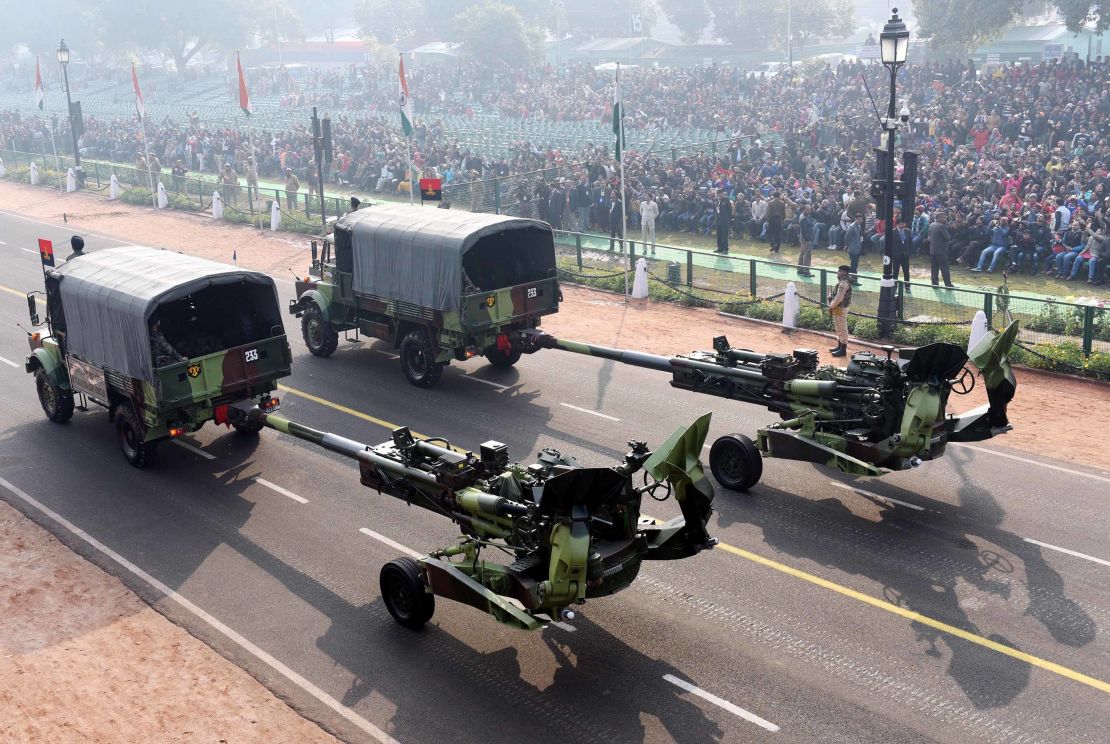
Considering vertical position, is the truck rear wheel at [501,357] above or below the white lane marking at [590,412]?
above

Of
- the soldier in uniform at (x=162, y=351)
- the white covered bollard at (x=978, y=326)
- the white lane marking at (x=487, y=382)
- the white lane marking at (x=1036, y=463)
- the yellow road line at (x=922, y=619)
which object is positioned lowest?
the yellow road line at (x=922, y=619)

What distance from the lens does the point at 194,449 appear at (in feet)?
59.7

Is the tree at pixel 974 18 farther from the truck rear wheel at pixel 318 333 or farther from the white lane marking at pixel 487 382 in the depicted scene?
the truck rear wheel at pixel 318 333

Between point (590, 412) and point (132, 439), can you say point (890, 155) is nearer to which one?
point (590, 412)

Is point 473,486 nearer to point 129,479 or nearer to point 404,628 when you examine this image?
point 404,628

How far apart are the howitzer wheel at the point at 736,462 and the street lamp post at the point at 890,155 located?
879 cm

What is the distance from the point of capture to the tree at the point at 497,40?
70.9 metres

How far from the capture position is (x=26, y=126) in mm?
65250

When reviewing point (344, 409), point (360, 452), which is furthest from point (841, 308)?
point (360, 452)

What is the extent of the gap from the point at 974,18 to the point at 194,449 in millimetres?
40904

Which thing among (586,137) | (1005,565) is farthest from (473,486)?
(586,137)

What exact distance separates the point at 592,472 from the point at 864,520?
5.71m

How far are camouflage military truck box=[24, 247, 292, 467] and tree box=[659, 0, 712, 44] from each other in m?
69.0

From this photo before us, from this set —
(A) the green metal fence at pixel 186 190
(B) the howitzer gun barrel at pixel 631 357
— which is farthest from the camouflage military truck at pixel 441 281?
(A) the green metal fence at pixel 186 190
